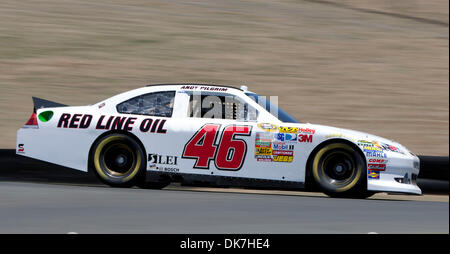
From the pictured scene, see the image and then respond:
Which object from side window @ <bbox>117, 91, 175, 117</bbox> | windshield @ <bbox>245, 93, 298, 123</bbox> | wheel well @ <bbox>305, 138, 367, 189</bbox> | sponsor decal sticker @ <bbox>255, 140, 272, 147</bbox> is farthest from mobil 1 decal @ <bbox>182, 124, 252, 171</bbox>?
wheel well @ <bbox>305, 138, 367, 189</bbox>

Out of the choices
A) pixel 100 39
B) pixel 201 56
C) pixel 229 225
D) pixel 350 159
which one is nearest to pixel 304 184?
pixel 350 159

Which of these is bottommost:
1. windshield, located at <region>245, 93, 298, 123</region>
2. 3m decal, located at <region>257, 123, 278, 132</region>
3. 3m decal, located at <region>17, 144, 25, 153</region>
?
3m decal, located at <region>17, 144, 25, 153</region>

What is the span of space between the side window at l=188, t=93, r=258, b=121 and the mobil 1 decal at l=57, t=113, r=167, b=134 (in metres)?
0.45

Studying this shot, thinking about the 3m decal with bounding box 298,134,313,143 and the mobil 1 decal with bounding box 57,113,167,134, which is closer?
the 3m decal with bounding box 298,134,313,143

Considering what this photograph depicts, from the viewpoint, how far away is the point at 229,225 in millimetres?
7180

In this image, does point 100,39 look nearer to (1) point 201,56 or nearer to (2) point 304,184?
(1) point 201,56

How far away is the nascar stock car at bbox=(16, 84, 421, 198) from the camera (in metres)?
9.32

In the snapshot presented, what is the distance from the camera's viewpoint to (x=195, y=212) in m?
7.88

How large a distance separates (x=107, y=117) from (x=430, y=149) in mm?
6518

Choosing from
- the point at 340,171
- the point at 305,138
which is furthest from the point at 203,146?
the point at 340,171

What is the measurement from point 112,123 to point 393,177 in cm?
350

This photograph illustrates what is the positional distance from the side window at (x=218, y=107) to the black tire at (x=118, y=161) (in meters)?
0.85

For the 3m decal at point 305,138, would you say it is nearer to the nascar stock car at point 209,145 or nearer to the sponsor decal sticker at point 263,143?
the nascar stock car at point 209,145

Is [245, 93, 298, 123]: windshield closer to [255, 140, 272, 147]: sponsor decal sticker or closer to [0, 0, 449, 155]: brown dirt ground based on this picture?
[255, 140, 272, 147]: sponsor decal sticker
